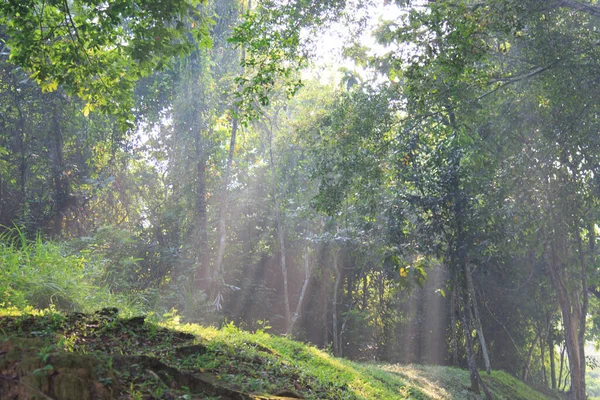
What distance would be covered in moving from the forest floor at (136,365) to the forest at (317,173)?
64cm

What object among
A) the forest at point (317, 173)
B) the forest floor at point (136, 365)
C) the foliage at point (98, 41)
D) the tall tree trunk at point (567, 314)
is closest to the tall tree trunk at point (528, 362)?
the forest at point (317, 173)

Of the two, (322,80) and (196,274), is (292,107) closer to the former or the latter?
(322,80)

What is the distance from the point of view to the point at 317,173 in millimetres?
9336

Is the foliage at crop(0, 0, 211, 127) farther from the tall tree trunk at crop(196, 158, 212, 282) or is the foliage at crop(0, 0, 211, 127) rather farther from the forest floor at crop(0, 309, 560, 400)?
the tall tree trunk at crop(196, 158, 212, 282)

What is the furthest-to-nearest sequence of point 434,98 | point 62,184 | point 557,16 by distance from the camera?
1. point 62,184
2. point 557,16
3. point 434,98

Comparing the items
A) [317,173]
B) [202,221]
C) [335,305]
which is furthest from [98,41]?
[335,305]

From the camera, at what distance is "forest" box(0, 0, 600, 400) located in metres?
6.19

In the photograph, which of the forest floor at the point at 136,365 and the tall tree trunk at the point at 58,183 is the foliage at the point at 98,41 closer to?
the forest floor at the point at 136,365

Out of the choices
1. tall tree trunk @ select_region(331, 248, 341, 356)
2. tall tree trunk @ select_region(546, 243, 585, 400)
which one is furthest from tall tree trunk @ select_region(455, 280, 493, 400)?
tall tree trunk @ select_region(331, 248, 341, 356)

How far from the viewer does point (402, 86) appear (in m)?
9.27

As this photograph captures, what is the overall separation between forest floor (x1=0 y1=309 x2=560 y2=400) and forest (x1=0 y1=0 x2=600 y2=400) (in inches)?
25.1

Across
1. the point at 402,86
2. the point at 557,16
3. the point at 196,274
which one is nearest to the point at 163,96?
the point at 196,274

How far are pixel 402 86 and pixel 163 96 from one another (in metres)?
10.8

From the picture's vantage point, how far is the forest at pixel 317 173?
6188 mm
